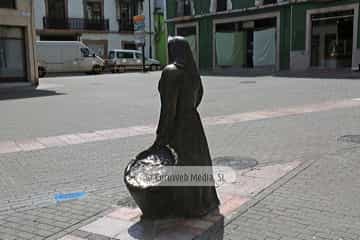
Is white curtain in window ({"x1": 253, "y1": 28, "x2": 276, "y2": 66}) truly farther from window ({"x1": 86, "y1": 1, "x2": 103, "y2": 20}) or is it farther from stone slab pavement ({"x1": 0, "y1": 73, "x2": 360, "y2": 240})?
window ({"x1": 86, "y1": 1, "x2": 103, "y2": 20})

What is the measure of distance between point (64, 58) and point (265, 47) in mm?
14731

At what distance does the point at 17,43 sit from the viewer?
17844mm

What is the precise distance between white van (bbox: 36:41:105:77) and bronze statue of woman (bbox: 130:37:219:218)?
90.4 feet

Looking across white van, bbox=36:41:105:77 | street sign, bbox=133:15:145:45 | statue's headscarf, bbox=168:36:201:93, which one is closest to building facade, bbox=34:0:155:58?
street sign, bbox=133:15:145:45

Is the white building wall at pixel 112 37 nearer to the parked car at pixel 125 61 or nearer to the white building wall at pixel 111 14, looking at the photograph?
the white building wall at pixel 111 14

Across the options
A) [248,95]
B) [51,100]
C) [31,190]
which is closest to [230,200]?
[31,190]

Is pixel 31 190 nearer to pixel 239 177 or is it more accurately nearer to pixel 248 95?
pixel 239 177

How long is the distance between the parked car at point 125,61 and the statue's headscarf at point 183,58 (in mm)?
29476

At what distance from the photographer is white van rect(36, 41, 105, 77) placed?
29266mm

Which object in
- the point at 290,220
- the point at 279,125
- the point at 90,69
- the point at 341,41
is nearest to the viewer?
the point at 290,220

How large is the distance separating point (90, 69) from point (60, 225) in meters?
28.4

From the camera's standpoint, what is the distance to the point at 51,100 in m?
13.5

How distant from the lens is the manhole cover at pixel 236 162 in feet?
16.9

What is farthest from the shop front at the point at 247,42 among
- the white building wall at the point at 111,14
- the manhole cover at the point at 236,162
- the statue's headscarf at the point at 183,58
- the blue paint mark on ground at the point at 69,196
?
the statue's headscarf at the point at 183,58
